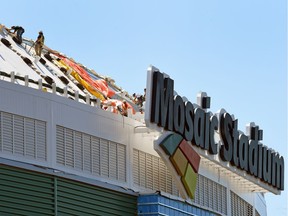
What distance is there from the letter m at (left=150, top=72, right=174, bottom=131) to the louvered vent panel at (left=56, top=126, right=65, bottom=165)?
5.09 m

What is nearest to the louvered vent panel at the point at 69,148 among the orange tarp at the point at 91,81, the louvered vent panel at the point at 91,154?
the louvered vent panel at the point at 91,154

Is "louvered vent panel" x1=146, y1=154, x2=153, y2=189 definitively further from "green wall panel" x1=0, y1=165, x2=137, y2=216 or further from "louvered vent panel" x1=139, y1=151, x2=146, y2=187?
"green wall panel" x1=0, y1=165, x2=137, y2=216

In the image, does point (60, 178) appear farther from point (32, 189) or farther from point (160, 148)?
point (160, 148)

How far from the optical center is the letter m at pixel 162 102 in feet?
200

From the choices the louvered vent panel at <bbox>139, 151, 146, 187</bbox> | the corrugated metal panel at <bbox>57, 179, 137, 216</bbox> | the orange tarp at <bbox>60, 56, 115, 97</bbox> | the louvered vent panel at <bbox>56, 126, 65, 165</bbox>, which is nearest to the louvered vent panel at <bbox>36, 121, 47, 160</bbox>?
the louvered vent panel at <bbox>56, 126, 65, 165</bbox>

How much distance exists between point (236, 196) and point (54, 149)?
858 inches

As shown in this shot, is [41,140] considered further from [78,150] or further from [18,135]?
[78,150]

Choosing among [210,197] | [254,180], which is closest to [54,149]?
[210,197]

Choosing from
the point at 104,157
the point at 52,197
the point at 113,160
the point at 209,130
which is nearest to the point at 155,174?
the point at 113,160

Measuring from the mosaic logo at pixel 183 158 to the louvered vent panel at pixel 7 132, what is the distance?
8937 mm

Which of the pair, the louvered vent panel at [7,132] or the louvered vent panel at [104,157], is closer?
the louvered vent panel at [7,132]

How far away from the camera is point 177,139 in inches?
2461

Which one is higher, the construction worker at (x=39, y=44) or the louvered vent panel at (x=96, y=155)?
Answer: the construction worker at (x=39, y=44)

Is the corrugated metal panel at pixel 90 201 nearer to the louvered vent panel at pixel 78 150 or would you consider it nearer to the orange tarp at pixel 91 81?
the louvered vent panel at pixel 78 150
